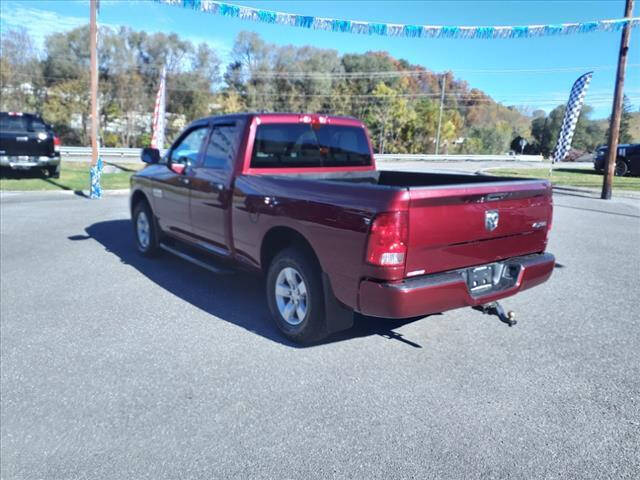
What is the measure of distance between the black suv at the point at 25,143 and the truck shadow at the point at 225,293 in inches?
364

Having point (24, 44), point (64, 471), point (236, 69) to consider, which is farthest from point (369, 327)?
point (236, 69)

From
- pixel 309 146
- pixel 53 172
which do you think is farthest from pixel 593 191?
pixel 53 172

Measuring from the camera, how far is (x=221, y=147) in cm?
523

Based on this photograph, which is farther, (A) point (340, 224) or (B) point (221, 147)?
(B) point (221, 147)

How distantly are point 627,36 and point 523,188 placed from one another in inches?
522

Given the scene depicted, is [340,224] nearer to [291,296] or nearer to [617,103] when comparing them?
[291,296]

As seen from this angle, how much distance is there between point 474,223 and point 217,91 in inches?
1972

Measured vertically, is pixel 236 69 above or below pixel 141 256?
above

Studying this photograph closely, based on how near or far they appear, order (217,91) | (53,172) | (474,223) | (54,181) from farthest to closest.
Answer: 1. (217,91)
2. (53,172)
3. (54,181)
4. (474,223)

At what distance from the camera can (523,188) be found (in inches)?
155

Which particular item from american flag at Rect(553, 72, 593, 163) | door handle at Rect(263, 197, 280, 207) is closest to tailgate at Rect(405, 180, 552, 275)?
door handle at Rect(263, 197, 280, 207)

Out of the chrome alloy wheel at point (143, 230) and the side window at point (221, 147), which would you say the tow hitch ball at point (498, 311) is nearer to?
the side window at point (221, 147)

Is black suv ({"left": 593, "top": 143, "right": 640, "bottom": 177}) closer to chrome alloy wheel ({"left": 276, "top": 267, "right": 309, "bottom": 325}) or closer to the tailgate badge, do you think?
the tailgate badge

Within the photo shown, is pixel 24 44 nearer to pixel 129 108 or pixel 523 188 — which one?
pixel 129 108
